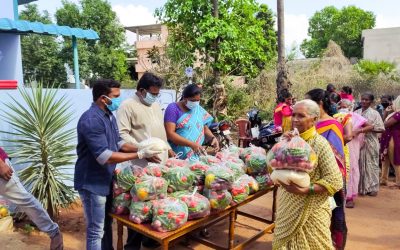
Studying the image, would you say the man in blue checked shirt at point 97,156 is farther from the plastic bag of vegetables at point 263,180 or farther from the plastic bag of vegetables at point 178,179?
the plastic bag of vegetables at point 263,180

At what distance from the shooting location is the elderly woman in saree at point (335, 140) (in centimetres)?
279

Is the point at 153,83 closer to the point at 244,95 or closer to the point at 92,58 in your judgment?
the point at 244,95

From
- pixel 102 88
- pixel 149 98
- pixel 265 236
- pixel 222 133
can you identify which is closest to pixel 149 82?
pixel 149 98

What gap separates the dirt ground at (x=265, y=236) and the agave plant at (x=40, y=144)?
36 cm

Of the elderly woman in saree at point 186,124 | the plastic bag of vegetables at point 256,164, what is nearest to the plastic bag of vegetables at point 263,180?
the plastic bag of vegetables at point 256,164

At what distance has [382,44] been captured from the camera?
2842cm

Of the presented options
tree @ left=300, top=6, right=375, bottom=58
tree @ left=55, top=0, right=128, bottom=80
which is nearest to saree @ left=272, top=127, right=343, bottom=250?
tree @ left=55, top=0, right=128, bottom=80

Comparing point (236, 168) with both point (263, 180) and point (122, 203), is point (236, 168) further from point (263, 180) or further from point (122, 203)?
point (122, 203)

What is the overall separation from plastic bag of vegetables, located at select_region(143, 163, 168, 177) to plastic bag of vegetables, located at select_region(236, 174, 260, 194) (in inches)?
30.8

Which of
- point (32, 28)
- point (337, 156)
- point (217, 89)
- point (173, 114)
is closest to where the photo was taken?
point (337, 156)

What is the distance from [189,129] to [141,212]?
140cm

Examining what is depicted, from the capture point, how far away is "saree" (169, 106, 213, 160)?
376 cm

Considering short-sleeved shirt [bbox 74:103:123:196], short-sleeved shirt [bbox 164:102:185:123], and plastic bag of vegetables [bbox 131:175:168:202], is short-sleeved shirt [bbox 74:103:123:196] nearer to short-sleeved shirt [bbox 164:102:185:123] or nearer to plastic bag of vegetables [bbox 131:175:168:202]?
plastic bag of vegetables [bbox 131:175:168:202]

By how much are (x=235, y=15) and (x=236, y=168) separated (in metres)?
7.86
